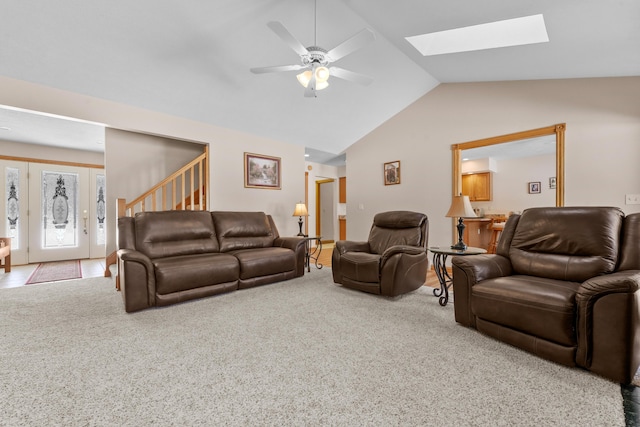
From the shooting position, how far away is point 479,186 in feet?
24.6

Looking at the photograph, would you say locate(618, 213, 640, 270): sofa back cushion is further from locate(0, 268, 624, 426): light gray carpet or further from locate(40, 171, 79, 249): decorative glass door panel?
locate(40, 171, 79, 249): decorative glass door panel

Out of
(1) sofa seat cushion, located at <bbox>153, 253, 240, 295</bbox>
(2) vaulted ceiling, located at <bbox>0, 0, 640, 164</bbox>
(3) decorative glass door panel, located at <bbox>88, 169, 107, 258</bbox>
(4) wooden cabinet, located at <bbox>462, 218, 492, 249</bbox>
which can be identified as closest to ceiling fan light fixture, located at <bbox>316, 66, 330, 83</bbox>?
(2) vaulted ceiling, located at <bbox>0, 0, 640, 164</bbox>

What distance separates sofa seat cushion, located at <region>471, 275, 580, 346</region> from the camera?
1.75 metres

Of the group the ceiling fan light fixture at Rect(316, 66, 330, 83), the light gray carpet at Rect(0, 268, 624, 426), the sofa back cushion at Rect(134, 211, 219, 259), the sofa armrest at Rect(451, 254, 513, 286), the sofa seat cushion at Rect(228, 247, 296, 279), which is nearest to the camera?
the light gray carpet at Rect(0, 268, 624, 426)

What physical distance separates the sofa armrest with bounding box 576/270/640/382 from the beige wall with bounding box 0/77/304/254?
4676 mm

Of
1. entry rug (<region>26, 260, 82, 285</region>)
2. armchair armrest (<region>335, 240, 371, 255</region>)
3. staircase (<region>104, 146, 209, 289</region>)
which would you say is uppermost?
staircase (<region>104, 146, 209, 289</region>)

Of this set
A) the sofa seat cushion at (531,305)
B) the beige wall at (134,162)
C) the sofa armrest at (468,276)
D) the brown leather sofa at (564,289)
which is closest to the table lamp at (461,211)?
the brown leather sofa at (564,289)

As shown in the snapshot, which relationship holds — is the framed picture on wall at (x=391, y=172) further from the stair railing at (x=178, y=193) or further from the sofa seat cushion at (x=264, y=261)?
the stair railing at (x=178, y=193)

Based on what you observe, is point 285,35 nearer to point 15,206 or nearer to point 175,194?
point 175,194

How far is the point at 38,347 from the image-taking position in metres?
2.05

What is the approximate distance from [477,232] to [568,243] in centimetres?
401

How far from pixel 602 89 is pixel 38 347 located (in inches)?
242

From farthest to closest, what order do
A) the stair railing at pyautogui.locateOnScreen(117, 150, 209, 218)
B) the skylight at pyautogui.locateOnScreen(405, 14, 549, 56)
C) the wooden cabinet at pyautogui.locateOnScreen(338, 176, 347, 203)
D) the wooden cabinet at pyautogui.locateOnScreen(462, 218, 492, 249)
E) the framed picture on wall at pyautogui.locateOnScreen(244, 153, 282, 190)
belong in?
1. the wooden cabinet at pyautogui.locateOnScreen(338, 176, 347, 203)
2. the wooden cabinet at pyautogui.locateOnScreen(462, 218, 492, 249)
3. the framed picture on wall at pyautogui.locateOnScreen(244, 153, 282, 190)
4. the stair railing at pyautogui.locateOnScreen(117, 150, 209, 218)
5. the skylight at pyautogui.locateOnScreen(405, 14, 549, 56)

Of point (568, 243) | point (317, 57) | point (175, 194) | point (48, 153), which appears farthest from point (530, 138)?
point (48, 153)
